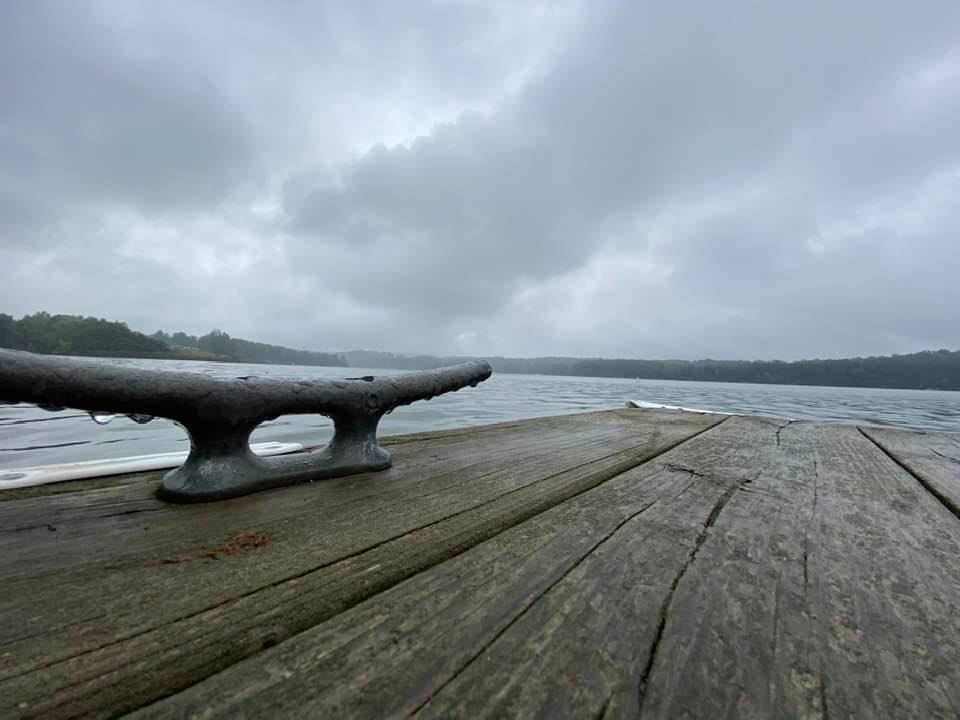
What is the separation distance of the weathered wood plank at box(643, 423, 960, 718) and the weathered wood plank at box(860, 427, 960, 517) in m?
0.46

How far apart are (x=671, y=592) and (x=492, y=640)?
0.40 metres

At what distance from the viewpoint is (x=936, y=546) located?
1.18 metres

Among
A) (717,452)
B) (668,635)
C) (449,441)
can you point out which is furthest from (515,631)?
(717,452)

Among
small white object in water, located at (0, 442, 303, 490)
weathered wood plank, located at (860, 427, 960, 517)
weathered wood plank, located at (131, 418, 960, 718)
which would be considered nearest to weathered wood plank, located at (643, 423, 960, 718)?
weathered wood plank, located at (131, 418, 960, 718)

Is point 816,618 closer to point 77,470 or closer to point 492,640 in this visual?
point 492,640

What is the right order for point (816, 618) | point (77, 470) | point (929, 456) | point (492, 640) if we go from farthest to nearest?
point (929, 456), point (77, 470), point (816, 618), point (492, 640)

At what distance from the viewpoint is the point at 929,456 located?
264 centimetres

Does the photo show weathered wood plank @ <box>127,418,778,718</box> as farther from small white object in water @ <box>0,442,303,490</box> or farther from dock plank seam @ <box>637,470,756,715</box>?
small white object in water @ <box>0,442,303,490</box>

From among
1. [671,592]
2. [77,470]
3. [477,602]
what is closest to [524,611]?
[477,602]

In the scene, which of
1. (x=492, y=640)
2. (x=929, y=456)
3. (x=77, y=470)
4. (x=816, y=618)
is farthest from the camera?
(x=929, y=456)

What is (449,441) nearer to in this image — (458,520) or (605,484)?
(605,484)

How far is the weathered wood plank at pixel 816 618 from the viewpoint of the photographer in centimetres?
62

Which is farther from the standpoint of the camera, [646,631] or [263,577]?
[263,577]

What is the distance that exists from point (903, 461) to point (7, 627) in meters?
3.43
